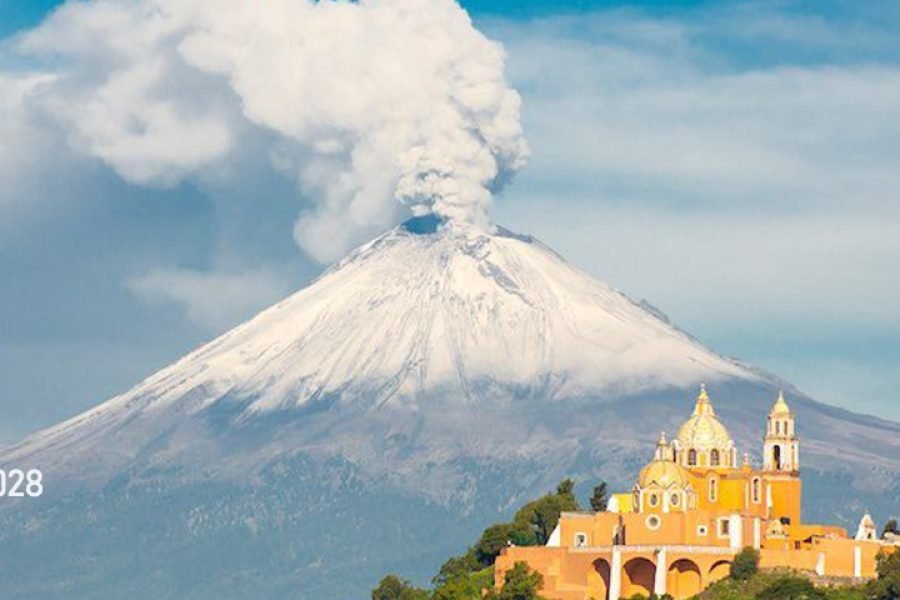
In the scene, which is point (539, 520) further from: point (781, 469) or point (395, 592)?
point (781, 469)

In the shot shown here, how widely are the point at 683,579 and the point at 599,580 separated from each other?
3452 millimetres

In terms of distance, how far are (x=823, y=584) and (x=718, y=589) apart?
13.1ft

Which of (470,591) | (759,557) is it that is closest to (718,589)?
(759,557)

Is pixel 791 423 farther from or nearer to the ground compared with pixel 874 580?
farther from the ground

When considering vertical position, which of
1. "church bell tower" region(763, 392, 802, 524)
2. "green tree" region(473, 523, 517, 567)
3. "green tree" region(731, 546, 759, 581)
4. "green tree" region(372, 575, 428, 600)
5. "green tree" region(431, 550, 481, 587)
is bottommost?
"green tree" region(731, 546, 759, 581)

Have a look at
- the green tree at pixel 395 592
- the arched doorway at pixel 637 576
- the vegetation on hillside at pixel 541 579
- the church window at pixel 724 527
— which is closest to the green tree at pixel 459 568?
the vegetation on hillside at pixel 541 579

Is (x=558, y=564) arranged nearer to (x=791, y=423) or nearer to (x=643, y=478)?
(x=643, y=478)

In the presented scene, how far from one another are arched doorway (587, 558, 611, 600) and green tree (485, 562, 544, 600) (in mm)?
1907

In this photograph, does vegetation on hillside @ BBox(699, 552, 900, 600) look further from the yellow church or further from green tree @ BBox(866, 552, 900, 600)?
the yellow church

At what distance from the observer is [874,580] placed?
126 meters

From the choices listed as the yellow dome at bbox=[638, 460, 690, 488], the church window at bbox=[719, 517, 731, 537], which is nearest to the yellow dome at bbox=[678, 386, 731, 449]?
the yellow dome at bbox=[638, 460, 690, 488]

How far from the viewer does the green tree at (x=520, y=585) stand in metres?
130

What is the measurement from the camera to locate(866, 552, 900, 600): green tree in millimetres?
124000

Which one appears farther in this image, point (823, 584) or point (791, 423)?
point (791, 423)
